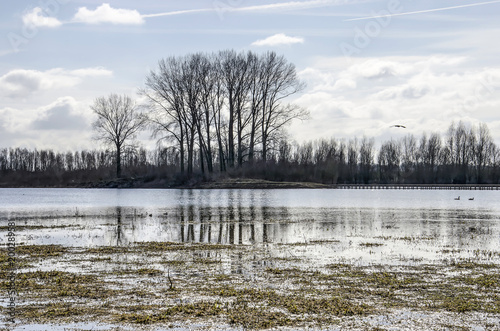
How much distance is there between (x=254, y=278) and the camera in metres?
13.5

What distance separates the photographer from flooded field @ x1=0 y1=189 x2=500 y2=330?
9969mm

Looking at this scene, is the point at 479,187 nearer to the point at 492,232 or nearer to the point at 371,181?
the point at 371,181

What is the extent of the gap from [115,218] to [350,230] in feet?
48.0

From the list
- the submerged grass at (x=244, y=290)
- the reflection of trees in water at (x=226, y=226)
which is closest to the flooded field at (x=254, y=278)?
Answer: the submerged grass at (x=244, y=290)

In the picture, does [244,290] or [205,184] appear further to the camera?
[205,184]

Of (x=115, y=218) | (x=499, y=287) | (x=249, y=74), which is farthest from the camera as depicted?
(x=249, y=74)

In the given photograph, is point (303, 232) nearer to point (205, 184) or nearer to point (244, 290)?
point (244, 290)

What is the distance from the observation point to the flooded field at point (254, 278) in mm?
9969

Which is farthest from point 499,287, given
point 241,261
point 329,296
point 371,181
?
point 371,181

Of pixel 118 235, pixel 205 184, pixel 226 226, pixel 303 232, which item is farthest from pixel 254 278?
pixel 205 184

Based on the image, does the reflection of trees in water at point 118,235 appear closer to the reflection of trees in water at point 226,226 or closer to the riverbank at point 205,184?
the reflection of trees in water at point 226,226

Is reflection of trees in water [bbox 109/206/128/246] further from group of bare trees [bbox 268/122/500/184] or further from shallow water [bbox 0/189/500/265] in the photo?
group of bare trees [bbox 268/122/500/184]

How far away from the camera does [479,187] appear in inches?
4119

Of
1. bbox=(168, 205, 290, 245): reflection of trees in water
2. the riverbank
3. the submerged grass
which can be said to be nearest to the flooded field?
the submerged grass
